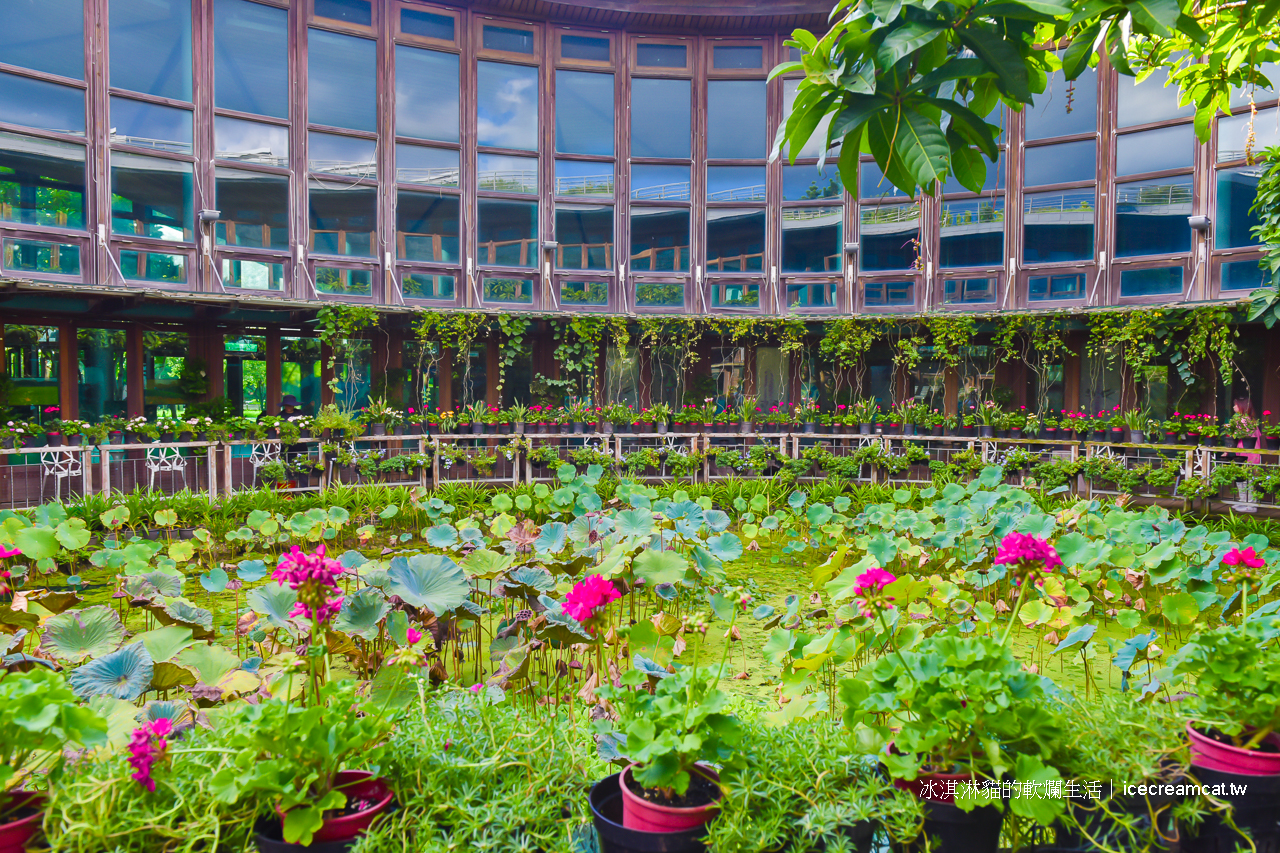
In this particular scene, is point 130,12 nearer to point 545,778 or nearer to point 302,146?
point 302,146

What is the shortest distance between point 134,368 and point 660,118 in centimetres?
914

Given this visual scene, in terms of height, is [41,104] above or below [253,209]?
above

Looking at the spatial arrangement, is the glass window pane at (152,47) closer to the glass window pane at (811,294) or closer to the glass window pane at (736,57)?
the glass window pane at (736,57)

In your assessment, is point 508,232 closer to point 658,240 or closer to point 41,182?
point 658,240

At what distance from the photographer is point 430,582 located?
301cm

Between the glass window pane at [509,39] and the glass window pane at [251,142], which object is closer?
the glass window pane at [251,142]

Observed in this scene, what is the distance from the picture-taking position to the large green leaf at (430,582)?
2.93 m

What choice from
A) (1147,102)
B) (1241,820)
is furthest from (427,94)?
(1241,820)

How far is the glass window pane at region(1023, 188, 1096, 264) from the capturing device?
11.4 meters

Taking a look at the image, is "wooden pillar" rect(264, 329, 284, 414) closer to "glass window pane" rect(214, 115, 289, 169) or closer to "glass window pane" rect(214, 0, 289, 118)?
"glass window pane" rect(214, 115, 289, 169)

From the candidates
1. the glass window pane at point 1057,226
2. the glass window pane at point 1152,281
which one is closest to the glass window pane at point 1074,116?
the glass window pane at point 1057,226

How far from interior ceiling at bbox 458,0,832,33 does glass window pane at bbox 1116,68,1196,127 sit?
4.74m

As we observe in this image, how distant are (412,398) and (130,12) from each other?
6.38m

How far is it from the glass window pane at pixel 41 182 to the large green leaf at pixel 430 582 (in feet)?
31.3
